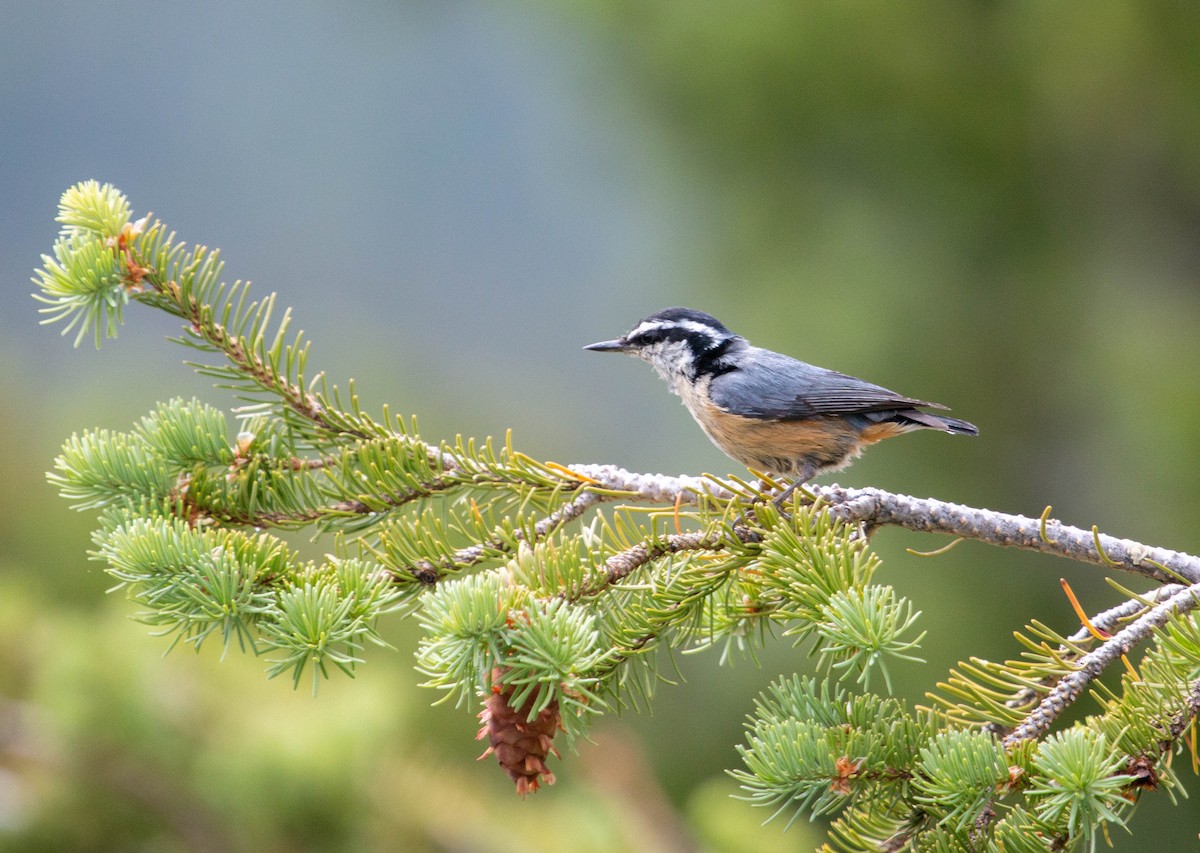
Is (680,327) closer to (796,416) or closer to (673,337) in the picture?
(673,337)

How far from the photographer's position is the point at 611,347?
3.83 meters

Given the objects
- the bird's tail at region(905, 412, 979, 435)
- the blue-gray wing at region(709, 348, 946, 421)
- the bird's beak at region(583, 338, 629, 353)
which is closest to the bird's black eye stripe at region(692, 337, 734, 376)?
the blue-gray wing at region(709, 348, 946, 421)

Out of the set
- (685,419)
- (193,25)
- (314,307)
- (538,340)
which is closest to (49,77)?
(193,25)

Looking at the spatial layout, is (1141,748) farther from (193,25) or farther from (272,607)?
(193,25)

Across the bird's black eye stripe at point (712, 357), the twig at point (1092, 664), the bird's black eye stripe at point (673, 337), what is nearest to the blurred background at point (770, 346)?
the bird's black eye stripe at point (712, 357)

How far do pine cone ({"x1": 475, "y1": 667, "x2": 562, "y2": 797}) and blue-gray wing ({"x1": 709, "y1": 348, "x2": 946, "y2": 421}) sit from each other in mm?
1866

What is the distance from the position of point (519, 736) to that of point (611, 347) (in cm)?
233

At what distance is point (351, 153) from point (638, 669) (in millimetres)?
42359

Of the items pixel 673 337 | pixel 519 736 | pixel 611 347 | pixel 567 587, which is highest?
pixel 673 337

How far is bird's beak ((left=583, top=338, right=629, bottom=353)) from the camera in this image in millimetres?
3782

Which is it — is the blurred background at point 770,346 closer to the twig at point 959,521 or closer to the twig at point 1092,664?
the twig at point 959,521

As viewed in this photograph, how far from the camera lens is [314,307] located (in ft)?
89.6

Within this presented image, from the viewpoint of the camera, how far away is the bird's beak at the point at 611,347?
3782mm

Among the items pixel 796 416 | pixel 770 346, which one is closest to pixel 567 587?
pixel 796 416
